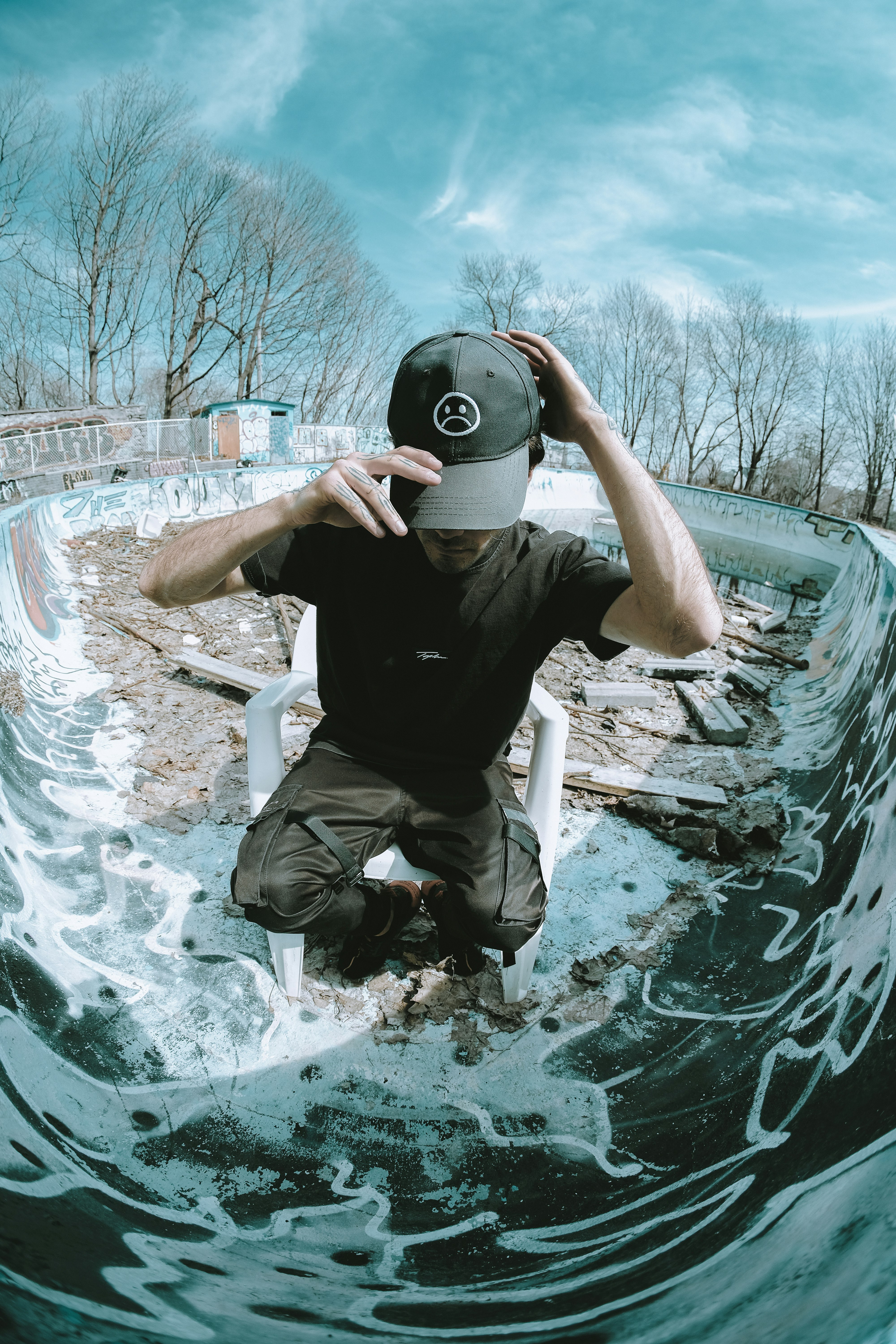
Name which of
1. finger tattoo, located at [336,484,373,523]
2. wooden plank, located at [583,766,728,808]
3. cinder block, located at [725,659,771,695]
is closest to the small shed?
cinder block, located at [725,659,771,695]

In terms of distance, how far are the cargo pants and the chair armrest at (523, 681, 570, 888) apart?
0.68 ft

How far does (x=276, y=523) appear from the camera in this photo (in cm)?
181

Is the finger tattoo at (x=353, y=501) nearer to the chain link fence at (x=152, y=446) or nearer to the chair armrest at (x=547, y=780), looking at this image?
the chair armrest at (x=547, y=780)

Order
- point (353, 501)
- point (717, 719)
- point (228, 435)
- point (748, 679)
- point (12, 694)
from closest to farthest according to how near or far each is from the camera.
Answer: point (353, 501)
point (12, 694)
point (717, 719)
point (748, 679)
point (228, 435)

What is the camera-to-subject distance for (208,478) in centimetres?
1373

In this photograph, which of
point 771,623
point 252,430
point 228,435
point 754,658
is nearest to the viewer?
point 754,658

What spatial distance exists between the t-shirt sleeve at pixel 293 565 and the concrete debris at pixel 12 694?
2410mm

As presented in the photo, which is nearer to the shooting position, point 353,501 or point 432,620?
point 353,501

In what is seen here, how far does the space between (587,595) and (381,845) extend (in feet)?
3.30

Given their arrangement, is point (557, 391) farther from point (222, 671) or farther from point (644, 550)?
point (222, 671)

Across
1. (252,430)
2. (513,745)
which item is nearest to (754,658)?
(513,745)

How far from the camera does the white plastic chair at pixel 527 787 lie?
237 centimetres

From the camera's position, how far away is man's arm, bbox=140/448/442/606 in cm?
171

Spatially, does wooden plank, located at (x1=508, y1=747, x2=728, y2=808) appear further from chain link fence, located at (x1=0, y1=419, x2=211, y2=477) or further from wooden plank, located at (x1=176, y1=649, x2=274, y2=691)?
chain link fence, located at (x1=0, y1=419, x2=211, y2=477)
